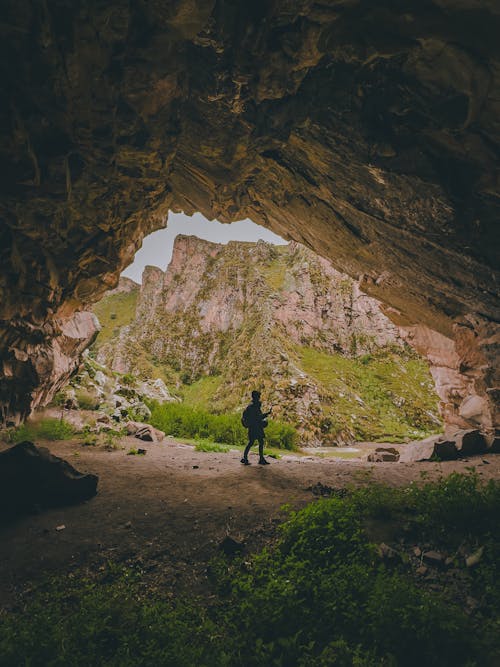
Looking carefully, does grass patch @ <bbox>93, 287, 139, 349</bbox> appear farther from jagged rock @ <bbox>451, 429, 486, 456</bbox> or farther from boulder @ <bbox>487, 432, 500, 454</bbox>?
boulder @ <bbox>487, 432, 500, 454</bbox>

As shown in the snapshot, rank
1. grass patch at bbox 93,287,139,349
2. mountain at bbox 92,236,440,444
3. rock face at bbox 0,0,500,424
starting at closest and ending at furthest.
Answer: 1. rock face at bbox 0,0,500,424
2. mountain at bbox 92,236,440,444
3. grass patch at bbox 93,287,139,349

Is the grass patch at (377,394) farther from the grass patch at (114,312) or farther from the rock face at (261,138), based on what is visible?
the grass patch at (114,312)

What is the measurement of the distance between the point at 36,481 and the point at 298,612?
578 cm

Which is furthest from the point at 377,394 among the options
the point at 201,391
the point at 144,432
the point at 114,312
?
the point at 114,312

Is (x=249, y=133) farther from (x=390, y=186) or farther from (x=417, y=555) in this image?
(x=417, y=555)

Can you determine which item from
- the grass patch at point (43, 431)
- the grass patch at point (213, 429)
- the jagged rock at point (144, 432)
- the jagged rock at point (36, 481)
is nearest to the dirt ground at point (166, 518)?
the jagged rock at point (36, 481)

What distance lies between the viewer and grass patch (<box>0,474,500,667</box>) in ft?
10.5

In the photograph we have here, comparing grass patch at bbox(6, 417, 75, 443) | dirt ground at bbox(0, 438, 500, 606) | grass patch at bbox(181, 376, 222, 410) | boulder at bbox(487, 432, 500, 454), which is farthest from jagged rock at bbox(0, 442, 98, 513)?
grass patch at bbox(181, 376, 222, 410)

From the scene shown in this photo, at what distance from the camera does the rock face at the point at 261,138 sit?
5.80 metres

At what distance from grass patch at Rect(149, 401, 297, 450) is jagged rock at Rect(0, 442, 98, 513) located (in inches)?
495

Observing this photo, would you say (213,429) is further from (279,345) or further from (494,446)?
(494,446)

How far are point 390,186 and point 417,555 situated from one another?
8.75 metres

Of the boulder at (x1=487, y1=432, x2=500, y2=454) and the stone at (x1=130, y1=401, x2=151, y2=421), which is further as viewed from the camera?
the stone at (x1=130, y1=401, x2=151, y2=421)

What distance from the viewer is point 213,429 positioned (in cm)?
2066
